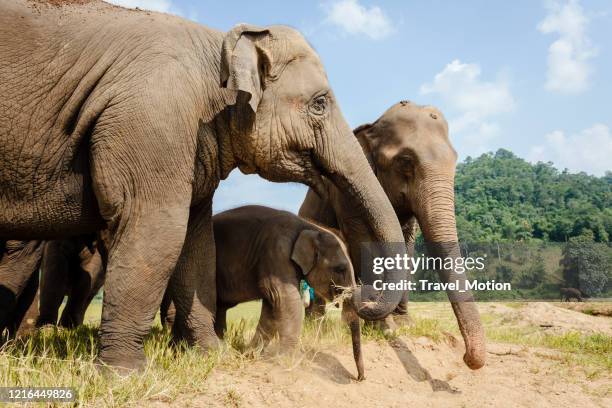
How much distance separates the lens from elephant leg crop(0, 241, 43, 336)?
573 centimetres

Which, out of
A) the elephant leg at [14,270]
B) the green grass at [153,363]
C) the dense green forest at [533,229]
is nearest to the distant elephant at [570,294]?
the dense green forest at [533,229]

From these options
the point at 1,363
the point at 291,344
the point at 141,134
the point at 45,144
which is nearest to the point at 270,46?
the point at 141,134

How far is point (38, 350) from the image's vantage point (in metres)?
5.09

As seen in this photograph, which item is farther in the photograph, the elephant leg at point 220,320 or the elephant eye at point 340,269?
the elephant leg at point 220,320

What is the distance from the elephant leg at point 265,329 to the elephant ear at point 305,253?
489 mm

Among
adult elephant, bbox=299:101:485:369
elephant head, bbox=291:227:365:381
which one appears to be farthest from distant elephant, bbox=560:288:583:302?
elephant head, bbox=291:227:365:381

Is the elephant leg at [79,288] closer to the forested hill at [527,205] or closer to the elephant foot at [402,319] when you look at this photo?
the elephant foot at [402,319]

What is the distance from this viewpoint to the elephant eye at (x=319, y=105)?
4.68m

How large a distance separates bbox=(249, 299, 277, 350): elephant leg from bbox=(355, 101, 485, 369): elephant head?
5.26 feet

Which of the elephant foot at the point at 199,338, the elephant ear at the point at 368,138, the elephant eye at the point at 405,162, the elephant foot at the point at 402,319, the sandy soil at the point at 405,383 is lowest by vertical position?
the sandy soil at the point at 405,383

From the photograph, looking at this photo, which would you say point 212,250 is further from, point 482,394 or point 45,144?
point 482,394

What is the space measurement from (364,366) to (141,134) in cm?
278

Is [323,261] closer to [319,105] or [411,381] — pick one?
[411,381]

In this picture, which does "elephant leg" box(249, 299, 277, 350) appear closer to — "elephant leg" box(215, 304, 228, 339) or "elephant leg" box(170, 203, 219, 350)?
"elephant leg" box(170, 203, 219, 350)
